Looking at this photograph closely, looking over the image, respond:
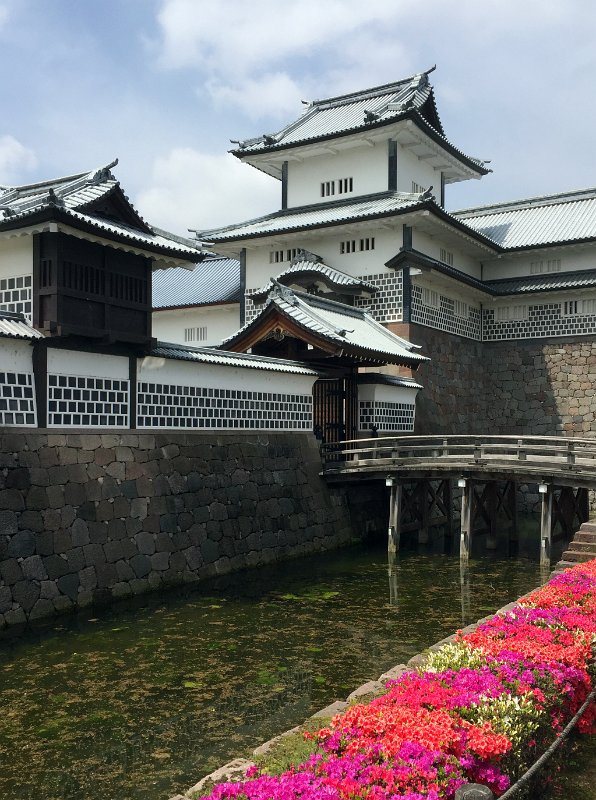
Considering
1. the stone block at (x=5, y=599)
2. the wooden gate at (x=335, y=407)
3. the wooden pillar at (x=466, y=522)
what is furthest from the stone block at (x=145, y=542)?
the wooden gate at (x=335, y=407)

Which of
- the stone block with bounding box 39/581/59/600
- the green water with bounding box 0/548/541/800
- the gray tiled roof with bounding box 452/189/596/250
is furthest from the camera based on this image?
the gray tiled roof with bounding box 452/189/596/250

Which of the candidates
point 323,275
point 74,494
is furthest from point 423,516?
point 74,494

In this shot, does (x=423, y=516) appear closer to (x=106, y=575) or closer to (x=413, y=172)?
(x=106, y=575)

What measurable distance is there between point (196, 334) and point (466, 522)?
1819 centimetres

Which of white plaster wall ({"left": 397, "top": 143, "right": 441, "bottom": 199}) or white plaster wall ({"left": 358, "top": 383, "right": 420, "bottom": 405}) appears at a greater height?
white plaster wall ({"left": 397, "top": 143, "right": 441, "bottom": 199})

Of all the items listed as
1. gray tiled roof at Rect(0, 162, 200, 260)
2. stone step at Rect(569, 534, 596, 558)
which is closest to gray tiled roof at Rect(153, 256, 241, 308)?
gray tiled roof at Rect(0, 162, 200, 260)

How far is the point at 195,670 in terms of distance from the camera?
10.1 meters

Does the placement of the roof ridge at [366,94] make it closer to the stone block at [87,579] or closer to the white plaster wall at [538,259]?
the white plaster wall at [538,259]

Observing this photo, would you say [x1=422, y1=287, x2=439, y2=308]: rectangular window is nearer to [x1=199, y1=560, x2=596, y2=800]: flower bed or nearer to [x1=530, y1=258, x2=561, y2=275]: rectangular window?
[x1=530, y1=258, x2=561, y2=275]: rectangular window

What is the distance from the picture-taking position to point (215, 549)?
1620cm

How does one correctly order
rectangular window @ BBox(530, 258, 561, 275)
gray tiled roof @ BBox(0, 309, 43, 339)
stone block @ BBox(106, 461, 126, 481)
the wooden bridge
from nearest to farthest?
1. gray tiled roof @ BBox(0, 309, 43, 339)
2. stone block @ BBox(106, 461, 126, 481)
3. the wooden bridge
4. rectangular window @ BBox(530, 258, 561, 275)

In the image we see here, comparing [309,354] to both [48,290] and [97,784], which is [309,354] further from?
[97,784]

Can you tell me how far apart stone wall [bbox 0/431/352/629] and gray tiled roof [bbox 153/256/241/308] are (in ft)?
45.7

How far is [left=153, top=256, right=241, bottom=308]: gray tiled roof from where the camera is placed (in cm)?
3256
